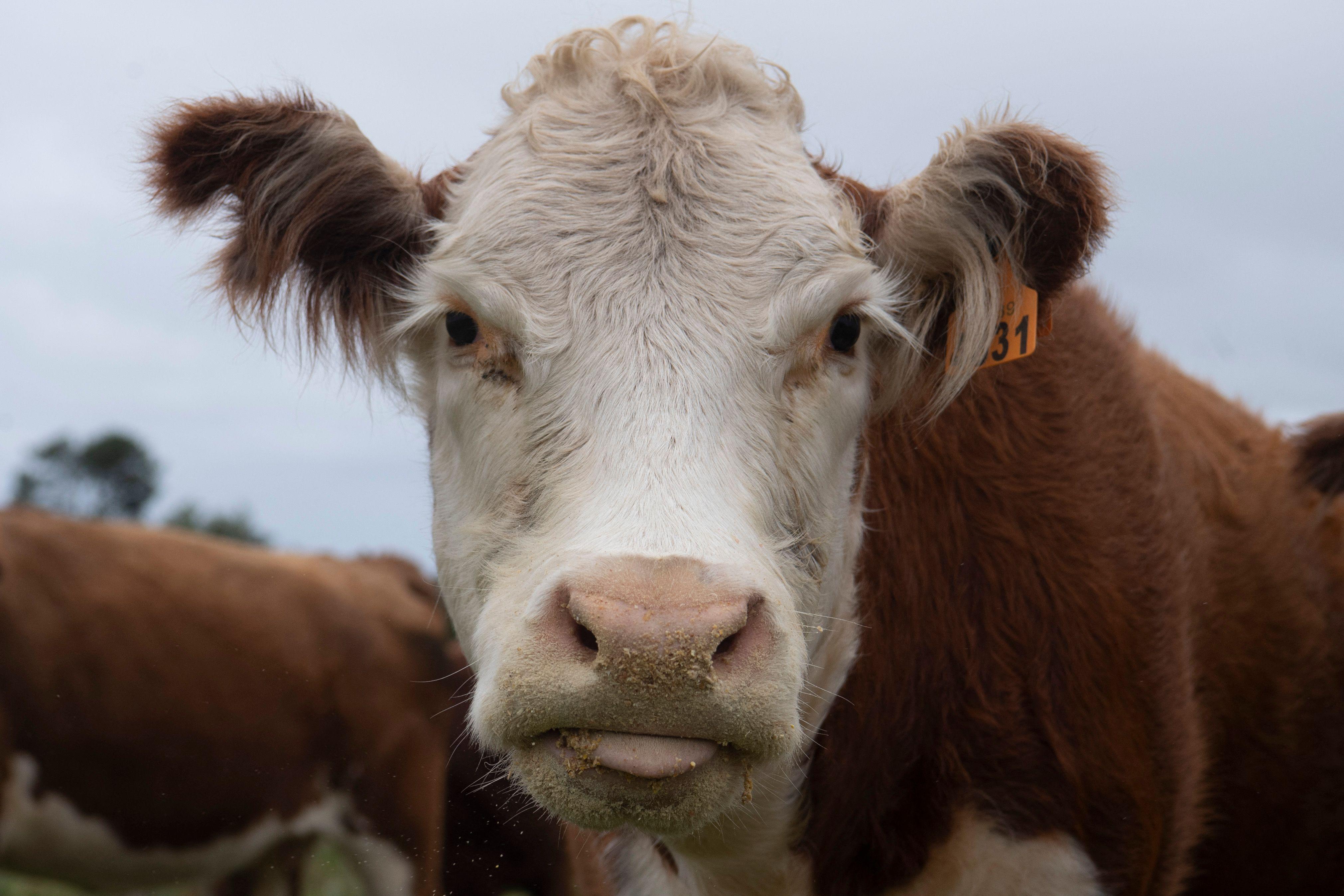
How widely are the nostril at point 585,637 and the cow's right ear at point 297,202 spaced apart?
135cm

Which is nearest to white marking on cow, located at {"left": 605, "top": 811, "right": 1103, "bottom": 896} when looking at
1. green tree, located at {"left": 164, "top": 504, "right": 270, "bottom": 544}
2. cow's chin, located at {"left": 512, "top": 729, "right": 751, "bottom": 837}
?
cow's chin, located at {"left": 512, "top": 729, "right": 751, "bottom": 837}

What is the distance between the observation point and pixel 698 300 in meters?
2.34

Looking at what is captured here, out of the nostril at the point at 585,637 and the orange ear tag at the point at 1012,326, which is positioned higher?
the orange ear tag at the point at 1012,326

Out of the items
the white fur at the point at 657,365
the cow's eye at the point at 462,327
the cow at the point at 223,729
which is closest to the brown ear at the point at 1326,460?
the white fur at the point at 657,365

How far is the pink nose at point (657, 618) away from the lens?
1760 millimetres

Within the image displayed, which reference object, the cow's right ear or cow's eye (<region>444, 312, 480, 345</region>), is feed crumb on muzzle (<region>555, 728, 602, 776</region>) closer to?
cow's eye (<region>444, 312, 480, 345</region>)

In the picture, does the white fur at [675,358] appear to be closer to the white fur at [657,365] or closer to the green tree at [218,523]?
the white fur at [657,365]

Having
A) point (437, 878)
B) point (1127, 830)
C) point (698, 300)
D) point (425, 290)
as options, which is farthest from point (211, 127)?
point (437, 878)

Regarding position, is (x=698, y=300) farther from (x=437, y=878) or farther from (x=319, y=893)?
(x=319, y=893)

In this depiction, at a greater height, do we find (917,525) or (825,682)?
(917,525)

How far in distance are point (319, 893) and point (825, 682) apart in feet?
21.8

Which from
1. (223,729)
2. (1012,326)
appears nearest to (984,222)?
(1012,326)

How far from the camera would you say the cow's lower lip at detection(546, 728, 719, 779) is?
1882mm

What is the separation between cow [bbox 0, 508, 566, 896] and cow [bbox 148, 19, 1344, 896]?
122 inches
